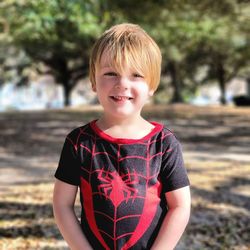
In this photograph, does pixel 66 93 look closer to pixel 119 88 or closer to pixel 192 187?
pixel 192 187

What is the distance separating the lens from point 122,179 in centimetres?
155

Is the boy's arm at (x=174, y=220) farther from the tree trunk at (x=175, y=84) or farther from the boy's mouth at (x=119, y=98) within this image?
the tree trunk at (x=175, y=84)

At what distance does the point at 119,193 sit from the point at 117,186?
3 cm

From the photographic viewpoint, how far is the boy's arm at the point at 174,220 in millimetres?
1583

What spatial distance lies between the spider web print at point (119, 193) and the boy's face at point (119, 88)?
0.13 metres

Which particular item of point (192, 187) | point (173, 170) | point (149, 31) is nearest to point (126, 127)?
point (173, 170)

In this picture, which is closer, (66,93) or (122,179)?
(122,179)

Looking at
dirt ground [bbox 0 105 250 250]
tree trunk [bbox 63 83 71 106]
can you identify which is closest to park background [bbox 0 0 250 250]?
dirt ground [bbox 0 105 250 250]

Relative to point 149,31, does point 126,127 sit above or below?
below

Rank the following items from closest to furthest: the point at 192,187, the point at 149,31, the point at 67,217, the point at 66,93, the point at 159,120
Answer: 1. the point at 67,217
2. the point at 192,187
3. the point at 159,120
4. the point at 149,31
5. the point at 66,93

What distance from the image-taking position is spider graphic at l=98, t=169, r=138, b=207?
5.08 ft

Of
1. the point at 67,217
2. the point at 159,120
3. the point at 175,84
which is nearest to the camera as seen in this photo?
the point at 67,217

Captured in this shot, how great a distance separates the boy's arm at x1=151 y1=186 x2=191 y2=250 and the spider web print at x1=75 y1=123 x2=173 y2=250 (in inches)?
2.1

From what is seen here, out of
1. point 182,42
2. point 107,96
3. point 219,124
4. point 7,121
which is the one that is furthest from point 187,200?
point 182,42
